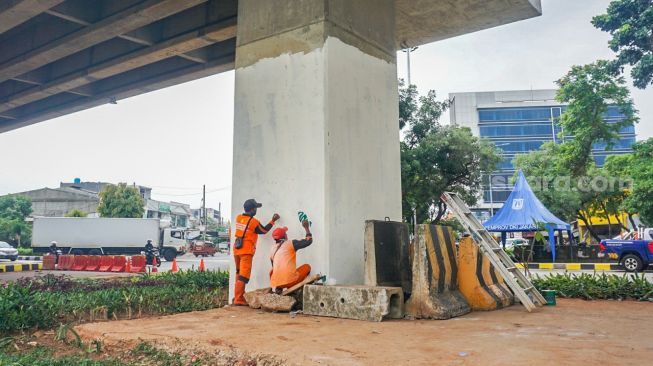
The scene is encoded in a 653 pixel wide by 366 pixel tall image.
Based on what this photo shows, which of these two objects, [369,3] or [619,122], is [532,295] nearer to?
[369,3]

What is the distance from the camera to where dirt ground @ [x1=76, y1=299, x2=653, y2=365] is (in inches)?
146

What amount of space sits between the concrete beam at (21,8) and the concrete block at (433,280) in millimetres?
9034

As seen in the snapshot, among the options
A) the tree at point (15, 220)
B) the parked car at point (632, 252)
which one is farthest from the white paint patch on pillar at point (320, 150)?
the tree at point (15, 220)

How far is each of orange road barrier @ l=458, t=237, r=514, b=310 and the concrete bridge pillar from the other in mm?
1528

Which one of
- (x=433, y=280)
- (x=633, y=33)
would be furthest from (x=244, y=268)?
(x=633, y=33)

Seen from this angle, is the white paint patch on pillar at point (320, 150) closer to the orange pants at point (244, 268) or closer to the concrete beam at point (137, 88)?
the orange pants at point (244, 268)

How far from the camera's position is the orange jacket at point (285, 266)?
6.63 m

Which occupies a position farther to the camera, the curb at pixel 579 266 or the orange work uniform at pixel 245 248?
the curb at pixel 579 266

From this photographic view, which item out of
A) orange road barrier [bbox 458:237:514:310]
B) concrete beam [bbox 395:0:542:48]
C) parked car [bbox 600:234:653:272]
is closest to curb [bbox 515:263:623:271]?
parked car [bbox 600:234:653:272]

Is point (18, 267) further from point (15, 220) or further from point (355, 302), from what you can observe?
point (15, 220)

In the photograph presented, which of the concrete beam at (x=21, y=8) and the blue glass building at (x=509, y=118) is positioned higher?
the blue glass building at (x=509, y=118)

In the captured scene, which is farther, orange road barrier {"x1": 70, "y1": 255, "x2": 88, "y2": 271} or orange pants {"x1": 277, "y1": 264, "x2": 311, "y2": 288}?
orange road barrier {"x1": 70, "y1": 255, "x2": 88, "y2": 271}

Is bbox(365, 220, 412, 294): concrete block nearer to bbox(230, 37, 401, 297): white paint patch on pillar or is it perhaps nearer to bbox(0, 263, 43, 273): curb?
bbox(230, 37, 401, 297): white paint patch on pillar

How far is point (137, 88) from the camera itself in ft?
49.0
